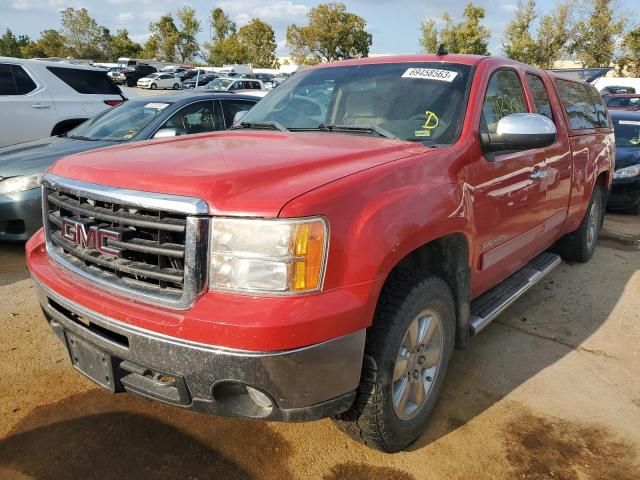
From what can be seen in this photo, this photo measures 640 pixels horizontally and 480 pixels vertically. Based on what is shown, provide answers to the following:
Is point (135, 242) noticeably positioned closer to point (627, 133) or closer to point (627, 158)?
point (627, 158)

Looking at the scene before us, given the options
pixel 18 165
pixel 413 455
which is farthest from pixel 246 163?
pixel 18 165

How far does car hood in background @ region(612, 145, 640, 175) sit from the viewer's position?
25.7 feet

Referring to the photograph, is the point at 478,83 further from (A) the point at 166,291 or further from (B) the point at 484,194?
(A) the point at 166,291

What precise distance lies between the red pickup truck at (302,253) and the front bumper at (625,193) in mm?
5564

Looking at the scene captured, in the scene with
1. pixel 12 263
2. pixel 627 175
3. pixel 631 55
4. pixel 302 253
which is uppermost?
pixel 631 55

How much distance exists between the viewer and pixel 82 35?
239ft

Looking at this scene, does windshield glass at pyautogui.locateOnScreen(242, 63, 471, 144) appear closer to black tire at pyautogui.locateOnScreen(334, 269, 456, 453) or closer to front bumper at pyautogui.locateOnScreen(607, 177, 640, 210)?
black tire at pyautogui.locateOnScreen(334, 269, 456, 453)

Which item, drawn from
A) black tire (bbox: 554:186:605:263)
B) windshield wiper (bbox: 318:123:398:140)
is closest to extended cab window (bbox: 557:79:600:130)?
black tire (bbox: 554:186:605:263)

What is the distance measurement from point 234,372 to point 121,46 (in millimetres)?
85528

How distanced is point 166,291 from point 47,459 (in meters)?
1.11

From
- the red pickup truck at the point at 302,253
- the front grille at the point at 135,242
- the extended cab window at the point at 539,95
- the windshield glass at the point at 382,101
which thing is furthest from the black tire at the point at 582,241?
the front grille at the point at 135,242

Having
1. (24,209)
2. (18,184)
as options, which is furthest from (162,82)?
(24,209)

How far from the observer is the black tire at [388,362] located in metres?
2.12

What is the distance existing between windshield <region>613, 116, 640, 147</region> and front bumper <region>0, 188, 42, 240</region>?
26.6 ft
